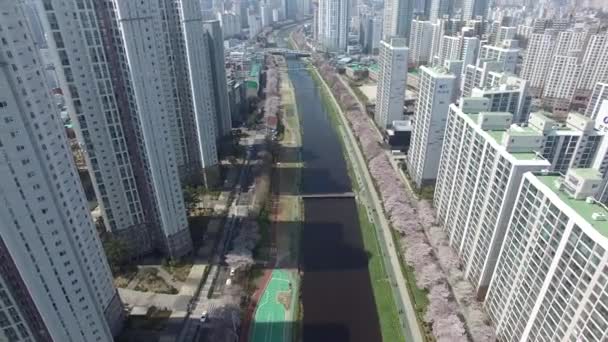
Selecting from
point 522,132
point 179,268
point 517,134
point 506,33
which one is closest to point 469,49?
point 506,33

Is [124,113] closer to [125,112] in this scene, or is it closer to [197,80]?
[125,112]

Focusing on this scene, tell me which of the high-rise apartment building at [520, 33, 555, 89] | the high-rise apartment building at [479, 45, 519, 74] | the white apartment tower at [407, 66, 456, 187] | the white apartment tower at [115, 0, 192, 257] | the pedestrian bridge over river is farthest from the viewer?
the high-rise apartment building at [520, 33, 555, 89]

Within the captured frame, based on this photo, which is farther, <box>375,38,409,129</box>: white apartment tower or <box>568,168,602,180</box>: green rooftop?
<box>375,38,409,129</box>: white apartment tower

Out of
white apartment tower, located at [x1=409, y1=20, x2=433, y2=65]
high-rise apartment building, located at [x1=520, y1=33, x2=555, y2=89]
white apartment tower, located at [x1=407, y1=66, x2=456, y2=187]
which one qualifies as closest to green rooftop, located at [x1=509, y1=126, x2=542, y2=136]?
white apartment tower, located at [x1=407, y1=66, x2=456, y2=187]

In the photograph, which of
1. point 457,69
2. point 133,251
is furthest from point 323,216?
point 457,69

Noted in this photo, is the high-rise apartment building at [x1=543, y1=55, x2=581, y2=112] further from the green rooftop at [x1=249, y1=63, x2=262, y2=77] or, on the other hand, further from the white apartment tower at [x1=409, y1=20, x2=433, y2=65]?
the green rooftop at [x1=249, y1=63, x2=262, y2=77]

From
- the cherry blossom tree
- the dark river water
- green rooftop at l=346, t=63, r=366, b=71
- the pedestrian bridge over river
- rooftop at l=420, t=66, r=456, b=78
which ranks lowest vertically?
the dark river water

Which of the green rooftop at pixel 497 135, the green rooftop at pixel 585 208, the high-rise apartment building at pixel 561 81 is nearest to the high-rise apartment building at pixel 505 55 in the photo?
the high-rise apartment building at pixel 561 81
